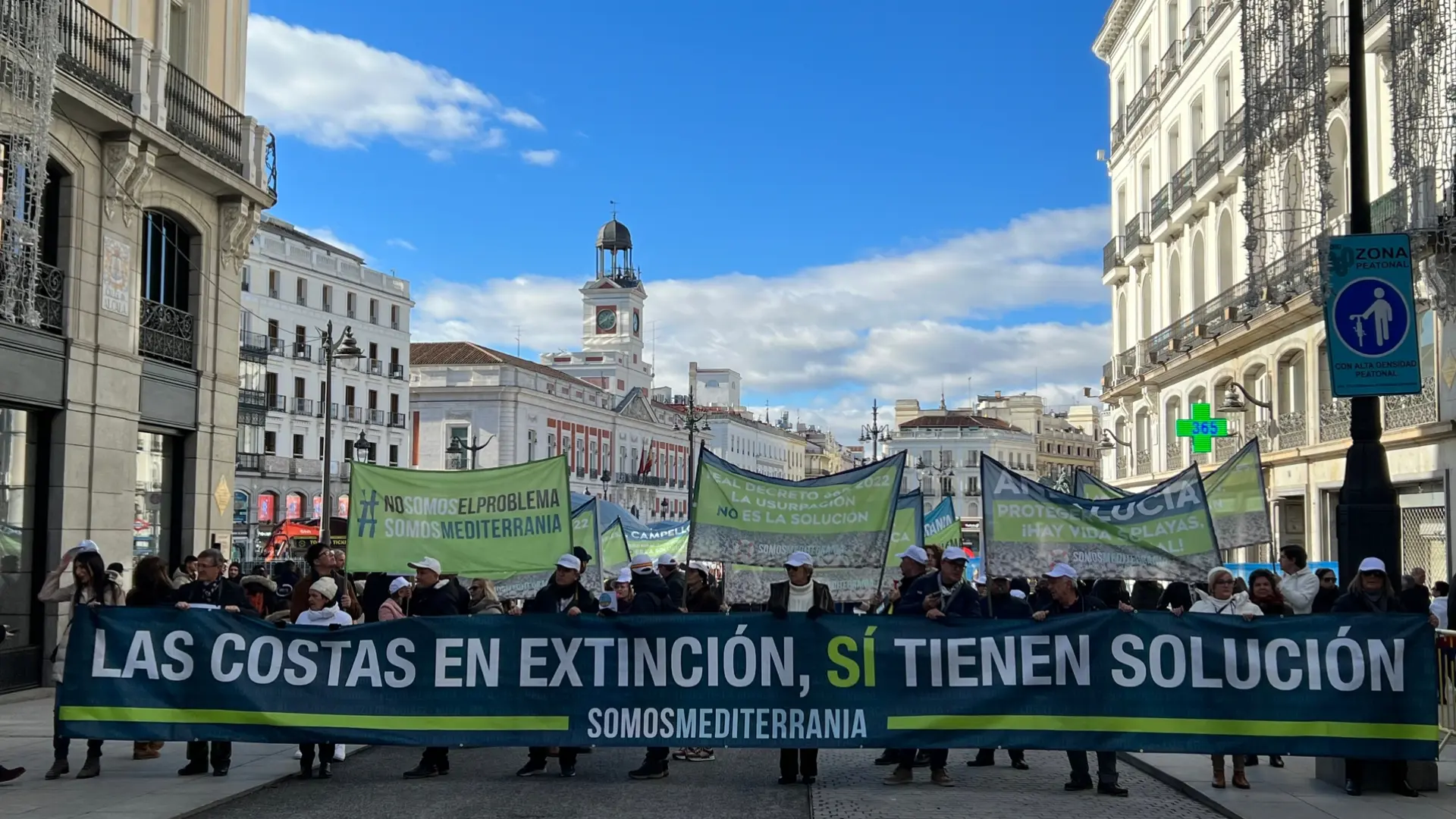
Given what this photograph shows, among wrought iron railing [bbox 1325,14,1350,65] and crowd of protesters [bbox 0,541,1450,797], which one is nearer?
crowd of protesters [bbox 0,541,1450,797]

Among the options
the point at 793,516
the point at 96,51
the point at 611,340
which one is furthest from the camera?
the point at 611,340

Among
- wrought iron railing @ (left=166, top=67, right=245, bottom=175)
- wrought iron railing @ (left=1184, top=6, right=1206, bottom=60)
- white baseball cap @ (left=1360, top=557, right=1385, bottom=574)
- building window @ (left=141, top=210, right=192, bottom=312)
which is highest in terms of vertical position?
wrought iron railing @ (left=1184, top=6, right=1206, bottom=60)

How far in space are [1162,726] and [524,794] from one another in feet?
16.0

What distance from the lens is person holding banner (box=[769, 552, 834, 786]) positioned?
433 inches

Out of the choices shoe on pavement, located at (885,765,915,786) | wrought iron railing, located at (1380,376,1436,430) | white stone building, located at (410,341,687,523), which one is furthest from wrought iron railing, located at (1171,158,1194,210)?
white stone building, located at (410,341,687,523)

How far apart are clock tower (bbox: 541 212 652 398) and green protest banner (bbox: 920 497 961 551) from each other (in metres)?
114

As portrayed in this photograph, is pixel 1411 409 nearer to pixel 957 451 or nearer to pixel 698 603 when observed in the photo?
pixel 698 603

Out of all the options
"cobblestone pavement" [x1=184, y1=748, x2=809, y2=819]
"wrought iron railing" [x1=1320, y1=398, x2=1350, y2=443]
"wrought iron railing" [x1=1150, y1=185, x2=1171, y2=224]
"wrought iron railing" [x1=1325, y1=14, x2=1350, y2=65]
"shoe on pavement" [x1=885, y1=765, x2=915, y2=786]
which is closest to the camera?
"cobblestone pavement" [x1=184, y1=748, x2=809, y2=819]

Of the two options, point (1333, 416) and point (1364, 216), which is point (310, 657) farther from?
point (1333, 416)

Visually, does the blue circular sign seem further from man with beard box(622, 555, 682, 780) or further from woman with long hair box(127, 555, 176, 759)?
woman with long hair box(127, 555, 176, 759)

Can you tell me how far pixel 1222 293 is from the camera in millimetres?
33406

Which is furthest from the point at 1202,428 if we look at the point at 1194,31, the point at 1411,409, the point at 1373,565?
the point at 1373,565

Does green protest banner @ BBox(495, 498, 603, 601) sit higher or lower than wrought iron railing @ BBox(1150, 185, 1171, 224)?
lower

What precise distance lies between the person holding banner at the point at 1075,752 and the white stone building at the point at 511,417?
7031 centimetres
